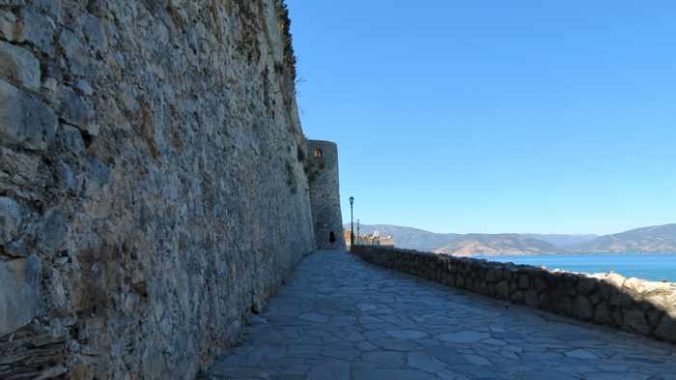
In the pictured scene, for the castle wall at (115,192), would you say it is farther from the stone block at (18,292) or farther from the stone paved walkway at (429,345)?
the stone paved walkway at (429,345)

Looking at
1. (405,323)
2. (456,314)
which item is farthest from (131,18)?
(456,314)

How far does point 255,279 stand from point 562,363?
392 cm

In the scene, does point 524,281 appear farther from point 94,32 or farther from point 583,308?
point 94,32

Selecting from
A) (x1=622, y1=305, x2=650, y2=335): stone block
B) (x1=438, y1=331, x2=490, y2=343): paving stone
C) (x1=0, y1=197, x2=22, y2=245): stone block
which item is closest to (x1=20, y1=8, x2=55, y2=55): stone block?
(x1=0, y1=197, x2=22, y2=245): stone block

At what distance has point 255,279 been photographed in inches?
275

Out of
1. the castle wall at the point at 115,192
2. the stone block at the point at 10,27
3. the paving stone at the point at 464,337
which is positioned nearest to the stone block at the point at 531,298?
the paving stone at the point at 464,337

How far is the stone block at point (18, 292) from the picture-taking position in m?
1.91

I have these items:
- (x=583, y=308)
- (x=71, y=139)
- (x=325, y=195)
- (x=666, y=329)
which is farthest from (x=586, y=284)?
(x=325, y=195)

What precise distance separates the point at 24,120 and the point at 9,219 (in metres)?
0.42

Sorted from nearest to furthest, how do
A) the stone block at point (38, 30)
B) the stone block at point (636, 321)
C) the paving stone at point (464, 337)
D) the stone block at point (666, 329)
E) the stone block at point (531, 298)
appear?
the stone block at point (38, 30)
the stone block at point (666, 329)
the stone block at point (636, 321)
the paving stone at point (464, 337)
the stone block at point (531, 298)

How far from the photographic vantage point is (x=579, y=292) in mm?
6680

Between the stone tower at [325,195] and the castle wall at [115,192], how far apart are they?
2914 cm

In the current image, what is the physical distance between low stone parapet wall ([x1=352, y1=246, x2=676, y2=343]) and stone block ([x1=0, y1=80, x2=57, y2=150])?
230 inches

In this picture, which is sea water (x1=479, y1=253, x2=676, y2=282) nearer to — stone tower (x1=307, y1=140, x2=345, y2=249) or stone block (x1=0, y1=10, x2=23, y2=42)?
stone block (x1=0, y1=10, x2=23, y2=42)
